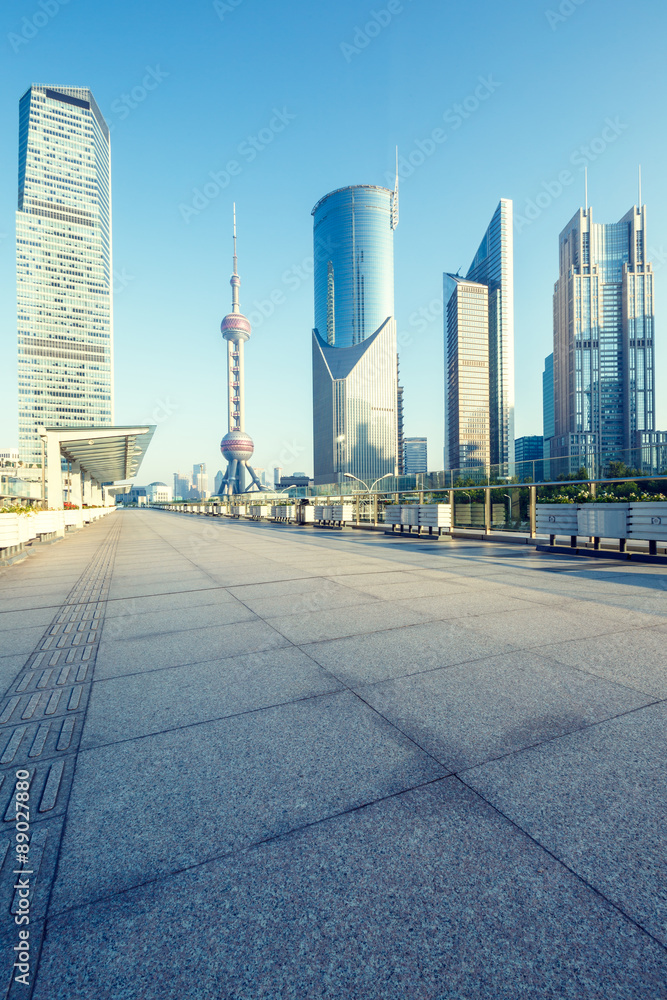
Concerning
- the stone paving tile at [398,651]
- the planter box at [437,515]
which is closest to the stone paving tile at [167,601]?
the stone paving tile at [398,651]

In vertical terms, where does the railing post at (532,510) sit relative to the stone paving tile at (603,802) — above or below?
above

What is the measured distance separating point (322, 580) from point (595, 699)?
16.4 ft

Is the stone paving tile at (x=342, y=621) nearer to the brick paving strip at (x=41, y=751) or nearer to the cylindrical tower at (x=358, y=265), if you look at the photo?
the brick paving strip at (x=41, y=751)

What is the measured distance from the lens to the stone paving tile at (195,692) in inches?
111

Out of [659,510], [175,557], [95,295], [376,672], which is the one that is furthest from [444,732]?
[95,295]

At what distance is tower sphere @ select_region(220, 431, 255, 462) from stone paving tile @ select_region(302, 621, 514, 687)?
18744cm

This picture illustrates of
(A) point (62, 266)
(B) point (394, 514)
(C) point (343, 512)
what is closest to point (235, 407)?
(A) point (62, 266)

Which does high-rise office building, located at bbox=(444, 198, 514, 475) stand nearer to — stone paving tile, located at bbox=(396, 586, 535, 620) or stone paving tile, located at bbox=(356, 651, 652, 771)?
stone paving tile, located at bbox=(396, 586, 535, 620)

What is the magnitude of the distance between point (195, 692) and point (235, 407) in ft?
662

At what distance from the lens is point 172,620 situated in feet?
17.4

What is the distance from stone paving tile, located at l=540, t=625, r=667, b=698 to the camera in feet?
10.5

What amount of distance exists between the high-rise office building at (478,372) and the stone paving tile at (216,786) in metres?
155

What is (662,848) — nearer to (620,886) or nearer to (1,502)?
(620,886)

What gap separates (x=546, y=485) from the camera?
12320mm
